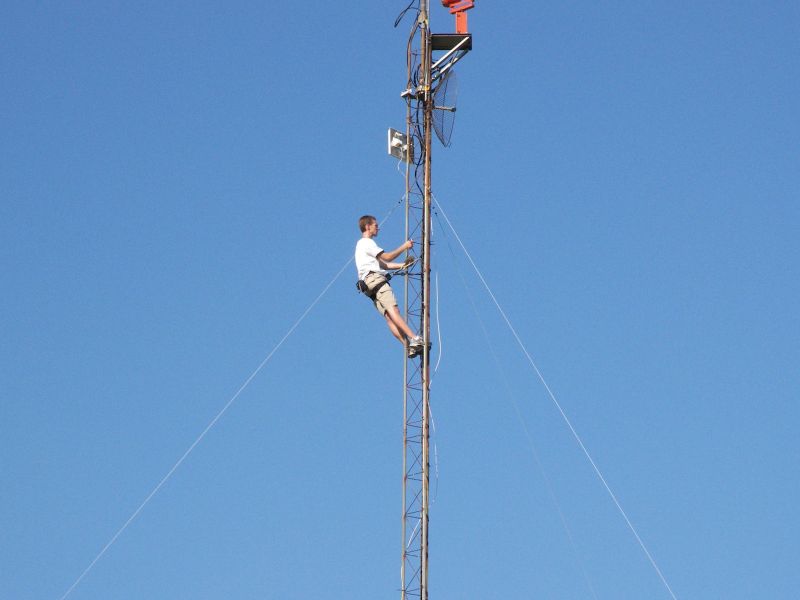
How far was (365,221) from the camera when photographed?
34438 mm

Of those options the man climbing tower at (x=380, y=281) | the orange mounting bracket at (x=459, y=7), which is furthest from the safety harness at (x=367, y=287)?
the orange mounting bracket at (x=459, y=7)

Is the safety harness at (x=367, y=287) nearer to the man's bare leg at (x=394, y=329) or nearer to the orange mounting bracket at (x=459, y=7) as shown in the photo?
the man's bare leg at (x=394, y=329)

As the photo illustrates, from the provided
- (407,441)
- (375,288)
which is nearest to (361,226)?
(375,288)

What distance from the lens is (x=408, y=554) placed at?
1310 inches

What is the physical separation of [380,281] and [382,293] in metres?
0.19

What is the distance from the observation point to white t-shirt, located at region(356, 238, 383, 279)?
112ft

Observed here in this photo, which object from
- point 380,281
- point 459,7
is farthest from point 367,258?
point 459,7

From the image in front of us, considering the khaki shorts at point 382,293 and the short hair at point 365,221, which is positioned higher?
the short hair at point 365,221

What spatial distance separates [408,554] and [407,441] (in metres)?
1.96

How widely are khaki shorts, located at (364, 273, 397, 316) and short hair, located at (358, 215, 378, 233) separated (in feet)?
2.62

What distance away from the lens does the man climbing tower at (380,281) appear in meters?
34.2

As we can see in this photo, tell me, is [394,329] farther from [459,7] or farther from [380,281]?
[459,7]

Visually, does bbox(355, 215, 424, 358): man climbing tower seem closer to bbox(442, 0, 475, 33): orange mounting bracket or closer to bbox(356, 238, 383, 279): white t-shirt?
bbox(356, 238, 383, 279): white t-shirt

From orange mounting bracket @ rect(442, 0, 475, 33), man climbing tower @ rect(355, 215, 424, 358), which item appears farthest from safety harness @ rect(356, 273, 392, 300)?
orange mounting bracket @ rect(442, 0, 475, 33)
